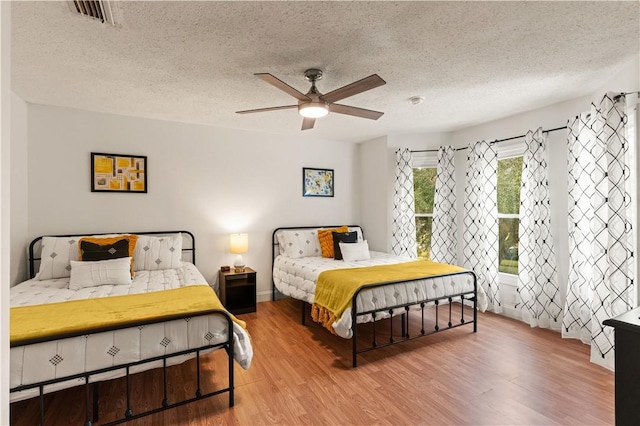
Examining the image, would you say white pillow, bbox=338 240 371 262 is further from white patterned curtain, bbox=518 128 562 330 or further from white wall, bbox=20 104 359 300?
white patterned curtain, bbox=518 128 562 330

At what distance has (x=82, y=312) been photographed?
1.98 metres

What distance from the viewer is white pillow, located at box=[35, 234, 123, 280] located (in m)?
3.06

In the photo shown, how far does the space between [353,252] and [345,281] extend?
121cm

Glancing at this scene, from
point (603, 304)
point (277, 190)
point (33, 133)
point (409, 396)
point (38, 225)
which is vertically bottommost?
point (409, 396)

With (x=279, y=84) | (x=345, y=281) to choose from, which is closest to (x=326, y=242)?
(x=345, y=281)

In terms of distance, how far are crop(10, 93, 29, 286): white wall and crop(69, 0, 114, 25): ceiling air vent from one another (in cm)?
197

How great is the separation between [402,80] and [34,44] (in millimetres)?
2720

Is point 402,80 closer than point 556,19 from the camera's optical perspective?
No

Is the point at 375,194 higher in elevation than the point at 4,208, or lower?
higher

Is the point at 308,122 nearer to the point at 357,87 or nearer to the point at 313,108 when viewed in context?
the point at 313,108

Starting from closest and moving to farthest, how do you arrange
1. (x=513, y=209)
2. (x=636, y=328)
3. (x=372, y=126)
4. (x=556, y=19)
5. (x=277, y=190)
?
(x=636, y=328) → (x=556, y=19) → (x=513, y=209) → (x=372, y=126) → (x=277, y=190)

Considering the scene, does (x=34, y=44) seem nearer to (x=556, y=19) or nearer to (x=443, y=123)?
(x=556, y=19)

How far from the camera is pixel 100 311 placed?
2006mm

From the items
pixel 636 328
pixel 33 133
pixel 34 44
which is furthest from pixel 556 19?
pixel 33 133
